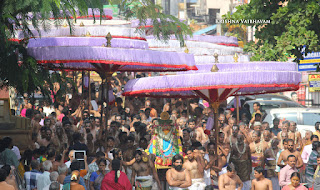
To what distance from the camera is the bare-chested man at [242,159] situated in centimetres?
1209

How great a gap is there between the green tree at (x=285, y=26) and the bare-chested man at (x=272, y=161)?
11.2 ft

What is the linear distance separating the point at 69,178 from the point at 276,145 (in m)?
5.18

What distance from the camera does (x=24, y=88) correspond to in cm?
942

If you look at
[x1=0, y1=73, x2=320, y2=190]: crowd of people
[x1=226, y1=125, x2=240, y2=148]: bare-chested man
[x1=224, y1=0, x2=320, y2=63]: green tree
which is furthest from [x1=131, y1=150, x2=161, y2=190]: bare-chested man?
[x1=224, y1=0, x2=320, y2=63]: green tree

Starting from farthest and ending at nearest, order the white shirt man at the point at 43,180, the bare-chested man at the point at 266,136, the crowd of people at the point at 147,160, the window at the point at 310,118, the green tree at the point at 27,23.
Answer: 1. the window at the point at 310,118
2. the bare-chested man at the point at 266,136
3. the crowd of people at the point at 147,160
4. the white shirt man at the point at 43,180
5. the green tree at the point at 27,23

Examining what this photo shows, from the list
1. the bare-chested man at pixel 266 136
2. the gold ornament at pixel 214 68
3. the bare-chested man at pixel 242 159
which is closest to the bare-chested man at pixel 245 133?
the bare-chested man at pixel 266 136

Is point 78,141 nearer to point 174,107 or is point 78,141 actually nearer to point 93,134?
point 93,134

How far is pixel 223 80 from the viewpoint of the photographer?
10938 mm

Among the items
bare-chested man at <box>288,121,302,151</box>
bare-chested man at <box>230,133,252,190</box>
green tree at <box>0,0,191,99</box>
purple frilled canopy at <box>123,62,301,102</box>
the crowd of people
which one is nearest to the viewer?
green tree at <box>0,0,191,99</box>

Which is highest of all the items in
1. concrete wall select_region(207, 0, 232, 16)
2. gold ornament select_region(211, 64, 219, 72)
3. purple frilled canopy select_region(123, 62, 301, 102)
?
concrete wall select_region(207, 0, 232, 16)

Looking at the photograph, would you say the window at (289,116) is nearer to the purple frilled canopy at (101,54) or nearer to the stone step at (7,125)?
the purple frilled canopy at (101,54)

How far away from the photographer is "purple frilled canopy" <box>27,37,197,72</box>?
11086 mm

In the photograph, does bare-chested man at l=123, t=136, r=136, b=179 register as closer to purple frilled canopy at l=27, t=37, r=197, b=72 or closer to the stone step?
purple frilled canopy at l=27, t=37, r=197, b=72

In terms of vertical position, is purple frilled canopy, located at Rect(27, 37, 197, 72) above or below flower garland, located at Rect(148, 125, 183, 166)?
above
